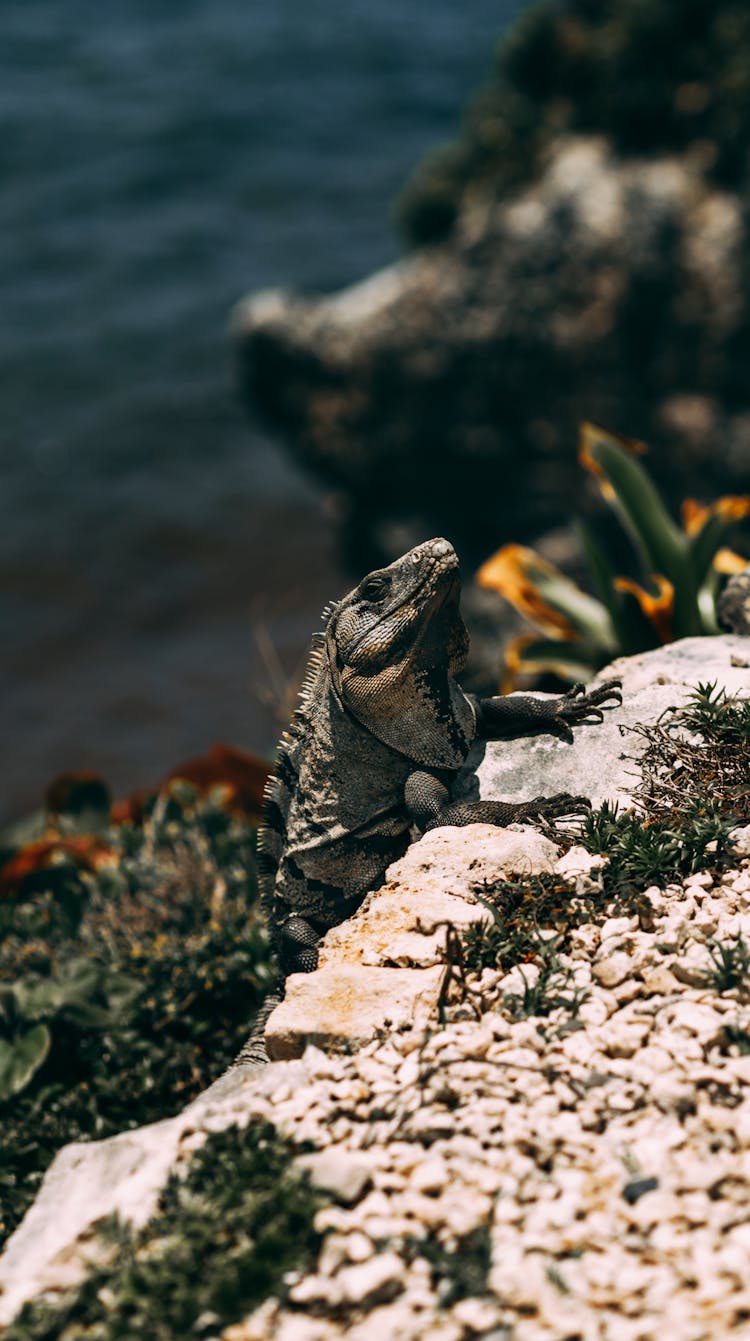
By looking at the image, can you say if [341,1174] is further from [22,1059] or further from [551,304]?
[551,304]

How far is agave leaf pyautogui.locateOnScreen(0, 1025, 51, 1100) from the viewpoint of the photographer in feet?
15.1

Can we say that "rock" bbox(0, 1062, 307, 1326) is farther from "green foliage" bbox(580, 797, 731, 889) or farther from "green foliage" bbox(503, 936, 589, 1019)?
"green foliage" bbox(580, 797, 731, 889)

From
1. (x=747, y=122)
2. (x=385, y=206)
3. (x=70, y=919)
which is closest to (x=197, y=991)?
(x=70, y=919)

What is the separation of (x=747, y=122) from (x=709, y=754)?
11.1 meters

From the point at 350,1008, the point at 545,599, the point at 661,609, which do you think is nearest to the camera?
the point at 350,1008

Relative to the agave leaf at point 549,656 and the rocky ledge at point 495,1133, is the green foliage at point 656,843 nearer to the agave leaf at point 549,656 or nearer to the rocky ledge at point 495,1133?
the rocky ledge at point 495,1133

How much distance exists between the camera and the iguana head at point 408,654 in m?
4.06

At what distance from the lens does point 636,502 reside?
6434 millimetres

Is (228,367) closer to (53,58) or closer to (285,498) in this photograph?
(285,498)

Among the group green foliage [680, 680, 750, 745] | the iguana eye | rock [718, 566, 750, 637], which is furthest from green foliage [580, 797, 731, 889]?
rock [718, 566, 750, 637]

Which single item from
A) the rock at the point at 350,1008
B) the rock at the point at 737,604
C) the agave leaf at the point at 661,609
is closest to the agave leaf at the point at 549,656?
the agave leaf at the point at 661,609

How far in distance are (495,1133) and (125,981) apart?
2603 mm

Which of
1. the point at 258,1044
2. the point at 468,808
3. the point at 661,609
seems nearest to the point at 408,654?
the point at 468,808

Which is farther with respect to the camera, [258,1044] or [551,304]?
[551,304]
